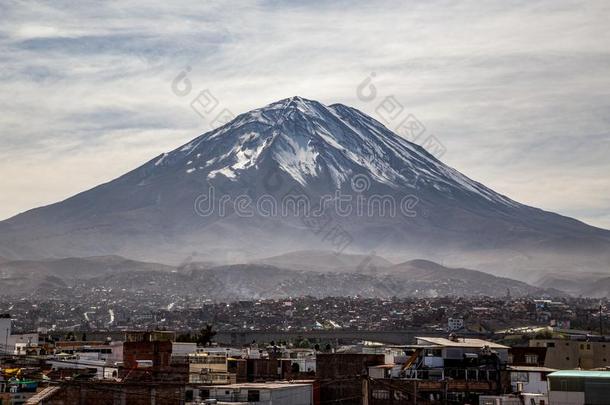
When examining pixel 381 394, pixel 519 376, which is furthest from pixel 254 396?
pixel 519 376

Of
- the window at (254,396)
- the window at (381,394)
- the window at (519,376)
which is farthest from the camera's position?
the window at (519,376)

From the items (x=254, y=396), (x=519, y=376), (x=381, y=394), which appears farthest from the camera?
(x=519, y=376)

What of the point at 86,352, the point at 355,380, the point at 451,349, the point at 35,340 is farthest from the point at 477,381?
the point at 35,340

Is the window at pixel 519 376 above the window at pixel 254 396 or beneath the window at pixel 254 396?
above

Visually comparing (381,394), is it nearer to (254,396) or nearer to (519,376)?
(519,376)

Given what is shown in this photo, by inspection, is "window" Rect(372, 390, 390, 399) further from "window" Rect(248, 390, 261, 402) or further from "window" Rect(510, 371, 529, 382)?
"window" Rect(248, 390, 261, 402)

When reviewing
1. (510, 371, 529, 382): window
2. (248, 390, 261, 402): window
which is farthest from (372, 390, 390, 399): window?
(248, 390, 261, 402): window

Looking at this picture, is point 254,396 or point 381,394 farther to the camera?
point 381,394

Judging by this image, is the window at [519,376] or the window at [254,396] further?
the window at [519,376]

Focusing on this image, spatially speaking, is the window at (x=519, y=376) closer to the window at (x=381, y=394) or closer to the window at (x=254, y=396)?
the window at (x=381, y=394)

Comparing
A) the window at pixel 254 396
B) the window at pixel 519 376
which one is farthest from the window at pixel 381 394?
the window at pixel 254 396
